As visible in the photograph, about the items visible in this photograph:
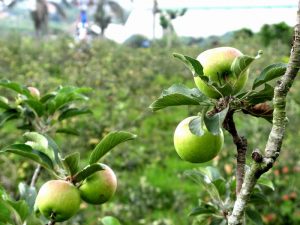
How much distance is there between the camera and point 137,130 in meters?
5.69

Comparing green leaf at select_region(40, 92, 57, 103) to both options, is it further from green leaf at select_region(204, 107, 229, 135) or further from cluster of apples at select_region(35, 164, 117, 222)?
green leaf at select_region(204, 107, 229, 135)

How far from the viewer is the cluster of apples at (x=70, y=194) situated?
0.89m

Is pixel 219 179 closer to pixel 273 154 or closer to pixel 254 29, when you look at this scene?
pixel 273 154

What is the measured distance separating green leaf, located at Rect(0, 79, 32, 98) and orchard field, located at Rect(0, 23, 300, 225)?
186 mm

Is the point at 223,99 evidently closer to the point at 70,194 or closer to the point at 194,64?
the point at 194,64

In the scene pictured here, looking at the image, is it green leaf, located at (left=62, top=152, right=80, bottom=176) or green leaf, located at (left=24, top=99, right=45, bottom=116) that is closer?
green leaf, located at (left=62, top=152, right=80, bottom=176)

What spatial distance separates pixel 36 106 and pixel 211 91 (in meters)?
0.72

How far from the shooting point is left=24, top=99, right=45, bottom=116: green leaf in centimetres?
141

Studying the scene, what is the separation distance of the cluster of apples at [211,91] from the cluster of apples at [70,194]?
0.48 ft

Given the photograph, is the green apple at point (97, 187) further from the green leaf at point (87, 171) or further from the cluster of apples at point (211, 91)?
the cluster of apples at point (211, 91)

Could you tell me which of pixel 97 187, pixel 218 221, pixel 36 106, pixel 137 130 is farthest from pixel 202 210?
pixel 137 130

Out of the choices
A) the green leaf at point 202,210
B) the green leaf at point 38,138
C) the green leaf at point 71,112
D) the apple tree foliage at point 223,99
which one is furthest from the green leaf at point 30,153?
the green leaf at point 71,112

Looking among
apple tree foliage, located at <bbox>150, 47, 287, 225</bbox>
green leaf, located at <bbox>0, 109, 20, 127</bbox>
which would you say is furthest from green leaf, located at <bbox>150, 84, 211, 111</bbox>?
green leaf, located at <bbox>0, 109, 20, 127</bbox>

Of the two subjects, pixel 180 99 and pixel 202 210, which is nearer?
pixel 180 99
